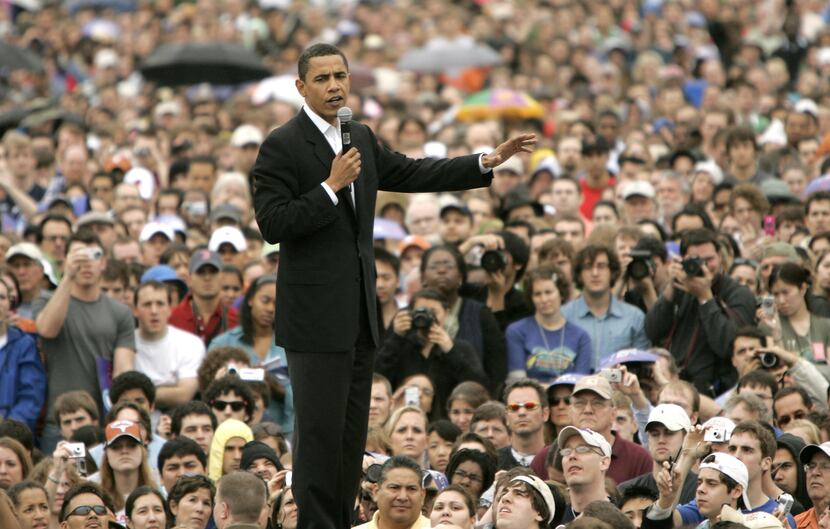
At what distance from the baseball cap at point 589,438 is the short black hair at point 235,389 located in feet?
8.73

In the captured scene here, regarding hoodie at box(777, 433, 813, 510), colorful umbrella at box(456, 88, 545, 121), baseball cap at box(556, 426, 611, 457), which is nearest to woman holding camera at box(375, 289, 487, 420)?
baseball cap at box(556, 426, 611, 457)

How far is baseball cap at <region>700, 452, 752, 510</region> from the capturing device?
9.78m

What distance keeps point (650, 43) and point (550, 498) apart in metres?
17.6

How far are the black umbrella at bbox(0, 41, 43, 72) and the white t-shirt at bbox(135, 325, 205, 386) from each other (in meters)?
10.8

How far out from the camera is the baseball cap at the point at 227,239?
49.0ft

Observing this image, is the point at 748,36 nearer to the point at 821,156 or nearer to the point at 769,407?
the point at 821,156

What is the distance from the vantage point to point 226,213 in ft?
51.9

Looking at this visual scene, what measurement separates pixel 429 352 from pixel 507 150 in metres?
5.12

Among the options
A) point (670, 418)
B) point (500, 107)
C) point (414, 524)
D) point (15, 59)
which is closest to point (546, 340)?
point (670, 418)

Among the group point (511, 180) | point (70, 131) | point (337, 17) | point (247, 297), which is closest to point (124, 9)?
point (337, 17)

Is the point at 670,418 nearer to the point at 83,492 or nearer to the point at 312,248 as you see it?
the point at 83,492

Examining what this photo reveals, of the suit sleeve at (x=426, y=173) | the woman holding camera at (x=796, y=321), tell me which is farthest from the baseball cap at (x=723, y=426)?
the suit sleeve at (x=426, y=173)

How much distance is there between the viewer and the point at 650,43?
2678cm

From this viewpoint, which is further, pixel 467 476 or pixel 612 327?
pixel 612 327
